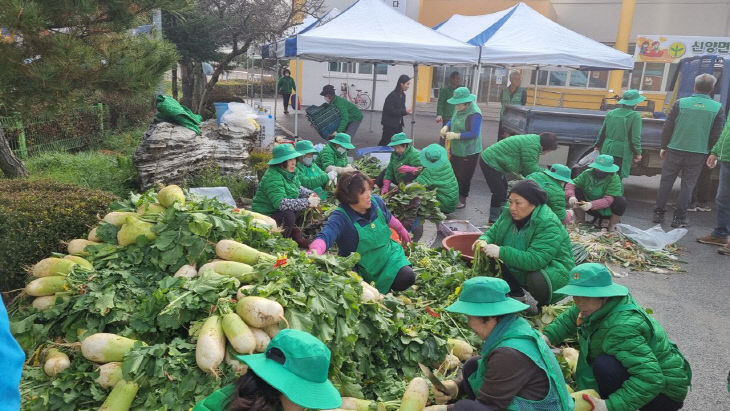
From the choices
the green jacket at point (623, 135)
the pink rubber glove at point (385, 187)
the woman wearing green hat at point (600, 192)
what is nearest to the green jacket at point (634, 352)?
the pink rubber glove at point (385, 187)

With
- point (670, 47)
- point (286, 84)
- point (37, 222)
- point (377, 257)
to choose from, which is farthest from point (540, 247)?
point (286, 84)

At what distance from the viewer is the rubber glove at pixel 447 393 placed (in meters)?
3.23

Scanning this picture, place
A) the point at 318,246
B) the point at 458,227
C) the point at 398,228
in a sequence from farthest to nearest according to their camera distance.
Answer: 1. the point at 458,227
2. the point at 398,228
3. the point at 318,246

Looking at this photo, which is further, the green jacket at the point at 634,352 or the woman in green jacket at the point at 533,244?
the woman in green jacket at the point at 533,244

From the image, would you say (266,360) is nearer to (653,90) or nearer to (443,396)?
(443,396)

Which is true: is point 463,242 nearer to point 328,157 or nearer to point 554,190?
point 554,190

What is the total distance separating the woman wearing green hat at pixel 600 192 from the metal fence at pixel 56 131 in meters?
7.13

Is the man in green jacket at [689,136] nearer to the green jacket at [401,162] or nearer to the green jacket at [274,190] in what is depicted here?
the green jacket at [401,162]

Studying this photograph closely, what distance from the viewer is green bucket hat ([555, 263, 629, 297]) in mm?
3271

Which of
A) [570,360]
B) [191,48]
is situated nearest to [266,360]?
[570,360]

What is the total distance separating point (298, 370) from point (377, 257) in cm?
258

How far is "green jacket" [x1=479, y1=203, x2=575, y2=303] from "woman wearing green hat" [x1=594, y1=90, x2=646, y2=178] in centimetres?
453

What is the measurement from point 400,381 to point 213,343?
122cm

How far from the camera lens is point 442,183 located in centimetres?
716
